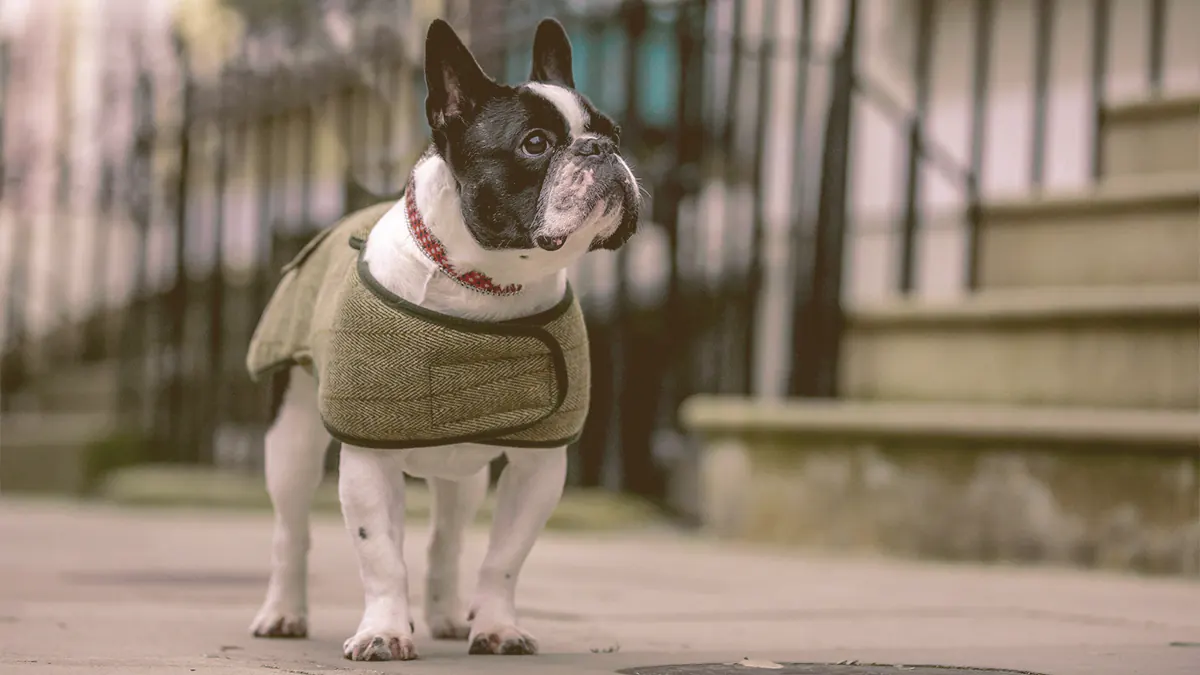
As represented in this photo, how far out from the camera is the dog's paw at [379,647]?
2.24 metres

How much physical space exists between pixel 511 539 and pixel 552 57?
0.82 metres

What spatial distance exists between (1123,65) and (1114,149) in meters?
1.36

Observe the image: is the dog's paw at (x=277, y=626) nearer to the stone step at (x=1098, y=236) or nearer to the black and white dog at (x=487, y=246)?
the black and white dog at (x=487, y=246)

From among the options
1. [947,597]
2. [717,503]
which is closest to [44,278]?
[717,503]

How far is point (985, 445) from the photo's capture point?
4477 millimetres

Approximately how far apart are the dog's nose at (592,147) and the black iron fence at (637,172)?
113 inches

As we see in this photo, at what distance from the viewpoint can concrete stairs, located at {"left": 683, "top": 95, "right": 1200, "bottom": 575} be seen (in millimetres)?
4270

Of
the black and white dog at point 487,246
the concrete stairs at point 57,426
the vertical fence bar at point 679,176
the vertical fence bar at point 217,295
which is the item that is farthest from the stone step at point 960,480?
the concrete stairs at point 57,426

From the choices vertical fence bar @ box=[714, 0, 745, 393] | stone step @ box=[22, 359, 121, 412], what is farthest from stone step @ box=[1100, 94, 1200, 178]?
stone step @ box=[22, 359, 121, 412]

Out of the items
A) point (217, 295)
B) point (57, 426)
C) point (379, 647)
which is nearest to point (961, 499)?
point (379, 647)

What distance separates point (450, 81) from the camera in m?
2.40

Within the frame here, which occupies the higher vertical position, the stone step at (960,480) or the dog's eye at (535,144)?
the dog's eye at (535,144)

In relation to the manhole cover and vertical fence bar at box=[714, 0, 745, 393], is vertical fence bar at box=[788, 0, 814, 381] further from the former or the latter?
the manhole cover

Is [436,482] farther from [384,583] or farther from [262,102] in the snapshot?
[262,102]
